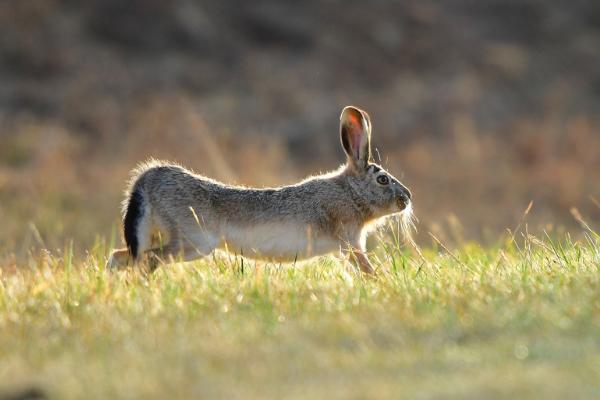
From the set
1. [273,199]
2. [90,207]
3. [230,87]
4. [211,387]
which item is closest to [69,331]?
[211,387]

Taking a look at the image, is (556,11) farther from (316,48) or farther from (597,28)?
(316,48)

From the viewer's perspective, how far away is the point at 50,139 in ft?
68.0

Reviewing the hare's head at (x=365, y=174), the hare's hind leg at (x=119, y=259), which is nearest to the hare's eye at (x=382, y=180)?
the hare's head at (x=365, y=174)

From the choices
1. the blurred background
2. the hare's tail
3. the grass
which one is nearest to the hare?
the hare's tail

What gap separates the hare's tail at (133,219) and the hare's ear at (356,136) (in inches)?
67.1

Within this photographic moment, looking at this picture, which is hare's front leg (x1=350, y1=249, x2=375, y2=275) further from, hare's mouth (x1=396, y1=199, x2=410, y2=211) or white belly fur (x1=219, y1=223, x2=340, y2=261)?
hare's mouth (x1=396, y1=199, x2=410, y2=211)

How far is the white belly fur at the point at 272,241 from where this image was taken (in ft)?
24.8

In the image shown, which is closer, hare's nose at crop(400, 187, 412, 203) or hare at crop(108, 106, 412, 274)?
hare at crop(108, 106, 412, 274)

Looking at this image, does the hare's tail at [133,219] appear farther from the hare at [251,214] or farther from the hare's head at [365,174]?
the hare's head at [365,174]

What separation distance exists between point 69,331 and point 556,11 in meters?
29.6

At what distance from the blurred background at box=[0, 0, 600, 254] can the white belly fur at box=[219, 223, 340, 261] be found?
700 cm

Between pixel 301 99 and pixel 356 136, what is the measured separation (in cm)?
1719

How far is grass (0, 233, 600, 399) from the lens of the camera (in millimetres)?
4508

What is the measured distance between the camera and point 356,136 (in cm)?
830
